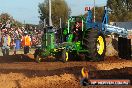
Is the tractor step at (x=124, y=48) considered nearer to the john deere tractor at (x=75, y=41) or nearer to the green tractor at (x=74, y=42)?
the john deere tractor at (x=75, y=41)

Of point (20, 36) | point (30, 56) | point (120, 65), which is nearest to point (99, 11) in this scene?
point (20, 36)

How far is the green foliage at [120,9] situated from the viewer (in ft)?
255

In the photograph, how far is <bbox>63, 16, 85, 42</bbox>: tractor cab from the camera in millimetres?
19391

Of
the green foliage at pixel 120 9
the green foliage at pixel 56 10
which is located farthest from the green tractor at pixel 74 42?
the green foliage at pixel 120 9

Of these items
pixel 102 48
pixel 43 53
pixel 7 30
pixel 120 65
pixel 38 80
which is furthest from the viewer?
pixel 7 30

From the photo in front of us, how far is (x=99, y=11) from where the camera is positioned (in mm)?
81750

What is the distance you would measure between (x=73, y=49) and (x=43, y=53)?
4.91 ft

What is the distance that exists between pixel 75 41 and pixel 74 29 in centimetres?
58

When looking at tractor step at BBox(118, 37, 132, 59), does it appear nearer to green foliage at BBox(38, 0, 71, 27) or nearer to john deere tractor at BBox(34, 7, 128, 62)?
john deere tractor at BBox(34, 7, 128, 62)

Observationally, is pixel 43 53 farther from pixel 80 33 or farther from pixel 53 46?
pixel 80 33

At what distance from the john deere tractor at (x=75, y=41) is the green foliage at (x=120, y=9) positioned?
56.3 meters

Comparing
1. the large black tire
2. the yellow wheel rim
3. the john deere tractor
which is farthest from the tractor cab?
the yellow wheel rim

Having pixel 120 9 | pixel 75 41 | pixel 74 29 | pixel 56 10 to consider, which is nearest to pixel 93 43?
pixel 75 41

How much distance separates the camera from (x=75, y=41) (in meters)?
19.7
